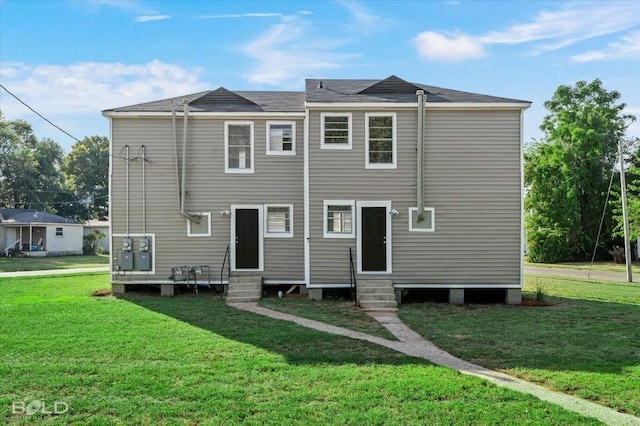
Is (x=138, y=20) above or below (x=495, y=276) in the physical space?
above

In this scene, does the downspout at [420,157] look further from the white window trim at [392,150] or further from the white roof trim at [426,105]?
the white window trim at [392,150]

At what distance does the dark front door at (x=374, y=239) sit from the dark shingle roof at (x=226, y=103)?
3687 mm

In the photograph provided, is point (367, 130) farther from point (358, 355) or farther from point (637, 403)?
point (637, 403)

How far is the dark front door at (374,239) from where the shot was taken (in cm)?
1316

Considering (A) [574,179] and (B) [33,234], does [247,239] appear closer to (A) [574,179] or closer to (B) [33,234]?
(A) [574,179]

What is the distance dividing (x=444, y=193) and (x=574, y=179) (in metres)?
24.4

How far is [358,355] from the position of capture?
7.34 meters

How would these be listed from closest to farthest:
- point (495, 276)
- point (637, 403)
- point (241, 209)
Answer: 1. point (637, 403)
2. point (495, 276)
3. point (241, 209)

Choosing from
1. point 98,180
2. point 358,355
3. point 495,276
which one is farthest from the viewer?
point 98,180

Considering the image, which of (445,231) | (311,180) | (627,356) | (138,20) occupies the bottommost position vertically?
(627,356)

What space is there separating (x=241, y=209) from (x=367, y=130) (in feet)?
13.7

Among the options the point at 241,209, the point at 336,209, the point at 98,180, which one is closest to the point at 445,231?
the point at 336,209

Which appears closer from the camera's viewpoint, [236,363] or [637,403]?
[637,403]

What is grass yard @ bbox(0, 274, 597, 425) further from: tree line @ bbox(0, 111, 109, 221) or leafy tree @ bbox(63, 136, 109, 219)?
leafy tree @ bbox(63, 136, 109, 219)
